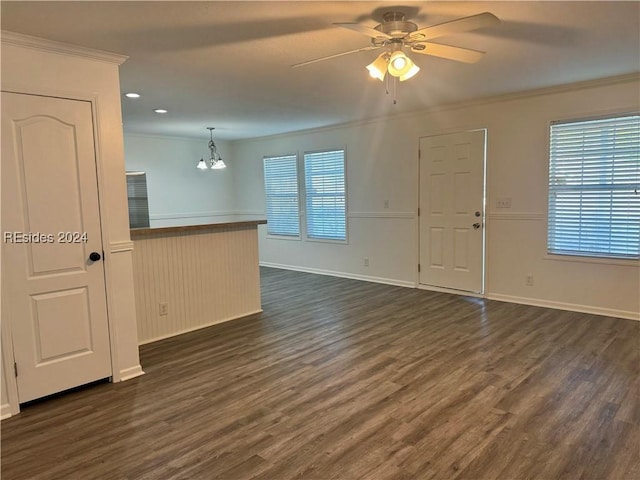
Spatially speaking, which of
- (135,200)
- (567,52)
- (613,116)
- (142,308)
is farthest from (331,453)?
(135,200)

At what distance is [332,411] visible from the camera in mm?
2602

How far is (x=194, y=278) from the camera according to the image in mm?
4211

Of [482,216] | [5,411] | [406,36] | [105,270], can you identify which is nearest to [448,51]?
[406,36]

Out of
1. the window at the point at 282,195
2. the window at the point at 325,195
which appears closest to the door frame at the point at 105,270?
the window at the point at 325,195

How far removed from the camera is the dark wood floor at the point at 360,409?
6.90 ft

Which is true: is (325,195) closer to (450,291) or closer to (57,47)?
(450,291)

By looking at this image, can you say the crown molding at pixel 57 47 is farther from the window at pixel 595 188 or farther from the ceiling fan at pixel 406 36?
the window at pixel 595 188

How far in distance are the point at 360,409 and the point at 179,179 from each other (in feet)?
20.0

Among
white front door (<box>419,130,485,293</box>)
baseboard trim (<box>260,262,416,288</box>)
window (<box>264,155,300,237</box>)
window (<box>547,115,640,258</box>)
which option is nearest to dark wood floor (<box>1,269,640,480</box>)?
window (<box>547,115,640,258</box>)

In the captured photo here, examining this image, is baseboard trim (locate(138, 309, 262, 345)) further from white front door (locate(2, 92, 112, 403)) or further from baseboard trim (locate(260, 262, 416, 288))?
baseboard trim (locate(260, 262, 416, 288))

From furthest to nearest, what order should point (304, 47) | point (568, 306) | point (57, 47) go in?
1. point (568, 306)
2. point (304, 47)
3. point (57, 47)

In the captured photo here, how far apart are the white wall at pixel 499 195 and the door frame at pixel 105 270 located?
12.8ft

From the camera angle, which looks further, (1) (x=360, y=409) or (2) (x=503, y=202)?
(2) (x=503, y=202)

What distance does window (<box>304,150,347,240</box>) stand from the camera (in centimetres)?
664
